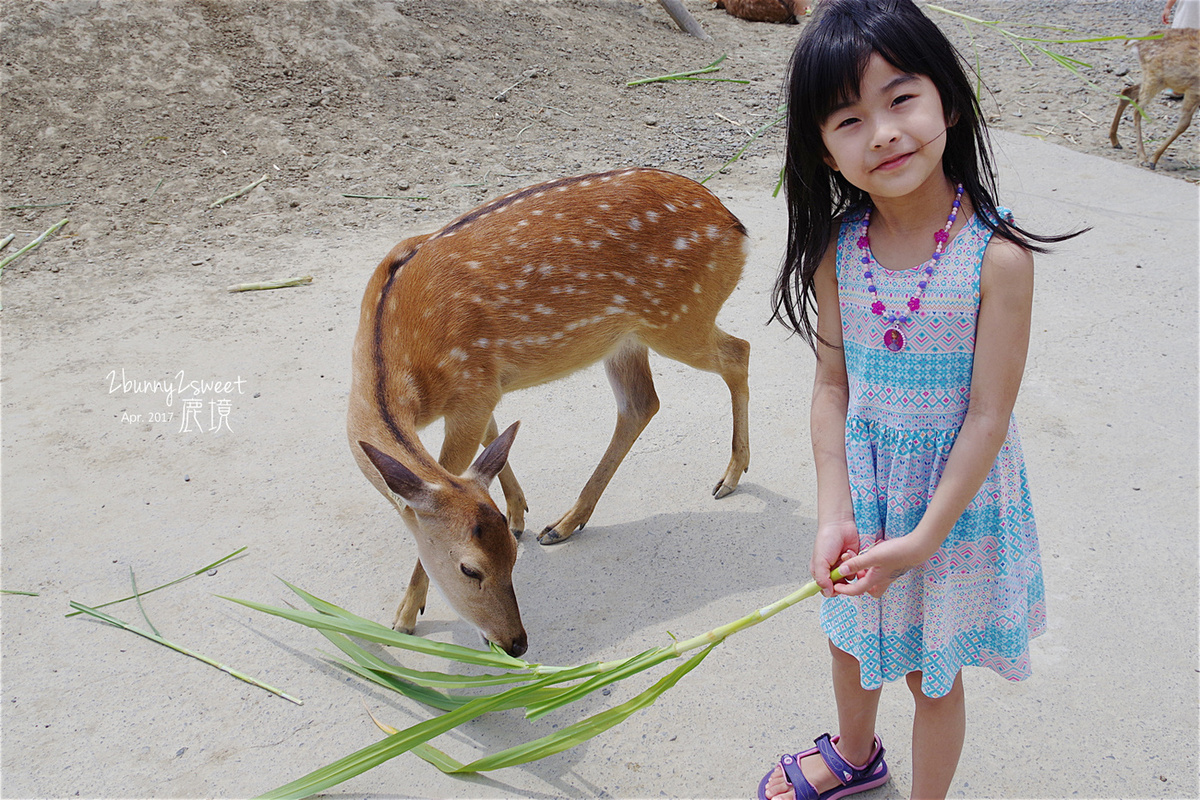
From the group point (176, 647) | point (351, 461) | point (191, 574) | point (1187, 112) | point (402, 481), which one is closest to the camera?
point (402, 481)

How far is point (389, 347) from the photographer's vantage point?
2998 millimetres

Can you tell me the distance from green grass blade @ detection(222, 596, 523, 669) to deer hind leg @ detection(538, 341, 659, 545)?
1.06 metres

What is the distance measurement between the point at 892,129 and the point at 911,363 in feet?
1.58

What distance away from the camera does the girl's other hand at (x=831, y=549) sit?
1.84 m

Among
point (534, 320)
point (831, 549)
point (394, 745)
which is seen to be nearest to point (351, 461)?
point (534, 320)

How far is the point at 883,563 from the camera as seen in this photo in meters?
1.75

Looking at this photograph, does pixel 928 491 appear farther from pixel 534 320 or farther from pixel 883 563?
pixel 534 320

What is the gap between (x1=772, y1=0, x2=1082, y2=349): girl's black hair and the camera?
1662 mm

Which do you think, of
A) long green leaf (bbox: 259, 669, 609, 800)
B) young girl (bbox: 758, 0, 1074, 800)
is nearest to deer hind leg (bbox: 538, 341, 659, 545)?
long green leaf (bbox: 259, 669, 609, 800)

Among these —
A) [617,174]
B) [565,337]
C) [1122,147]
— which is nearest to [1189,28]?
[1122,147]

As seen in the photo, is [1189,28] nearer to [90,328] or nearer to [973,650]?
[973,650]

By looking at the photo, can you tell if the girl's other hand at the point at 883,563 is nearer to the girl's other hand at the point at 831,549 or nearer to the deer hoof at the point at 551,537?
the girl's other hand at the point at 831,549

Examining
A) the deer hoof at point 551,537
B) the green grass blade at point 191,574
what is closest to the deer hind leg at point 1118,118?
the deer hoof at point 551,537

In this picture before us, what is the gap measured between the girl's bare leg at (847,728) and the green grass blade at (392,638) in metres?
0.78
